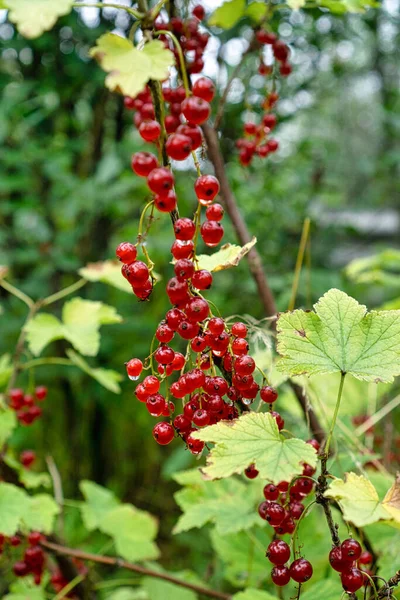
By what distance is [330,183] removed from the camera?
2.74m

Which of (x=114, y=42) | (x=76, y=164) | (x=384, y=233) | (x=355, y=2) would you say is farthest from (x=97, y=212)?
(x=384, y=233)

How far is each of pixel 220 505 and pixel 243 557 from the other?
→ 0.63ft

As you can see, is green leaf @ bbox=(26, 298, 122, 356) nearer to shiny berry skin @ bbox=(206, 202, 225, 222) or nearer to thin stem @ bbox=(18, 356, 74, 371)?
thin stem @ bbox=(18, 356, 74, 371)

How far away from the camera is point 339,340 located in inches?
26.1

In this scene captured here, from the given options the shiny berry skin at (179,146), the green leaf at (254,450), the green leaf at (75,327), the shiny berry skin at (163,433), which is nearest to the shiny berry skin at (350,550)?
the green leaf at (254,450)

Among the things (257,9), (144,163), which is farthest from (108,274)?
→ (144,163)

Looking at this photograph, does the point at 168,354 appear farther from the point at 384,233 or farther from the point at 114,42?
the point at 384,233

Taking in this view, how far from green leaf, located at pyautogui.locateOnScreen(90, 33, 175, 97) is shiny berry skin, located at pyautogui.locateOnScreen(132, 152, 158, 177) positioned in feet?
0.21

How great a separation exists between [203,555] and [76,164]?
1.91 meters

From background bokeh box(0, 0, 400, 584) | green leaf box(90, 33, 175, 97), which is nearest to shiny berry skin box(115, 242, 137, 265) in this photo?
green leaf box(90, 33, 175, 97)

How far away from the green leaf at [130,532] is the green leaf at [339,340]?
0.96 m

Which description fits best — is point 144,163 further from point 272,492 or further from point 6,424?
point 6,424

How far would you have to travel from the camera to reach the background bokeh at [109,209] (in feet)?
6.53

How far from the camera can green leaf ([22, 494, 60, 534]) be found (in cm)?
110
